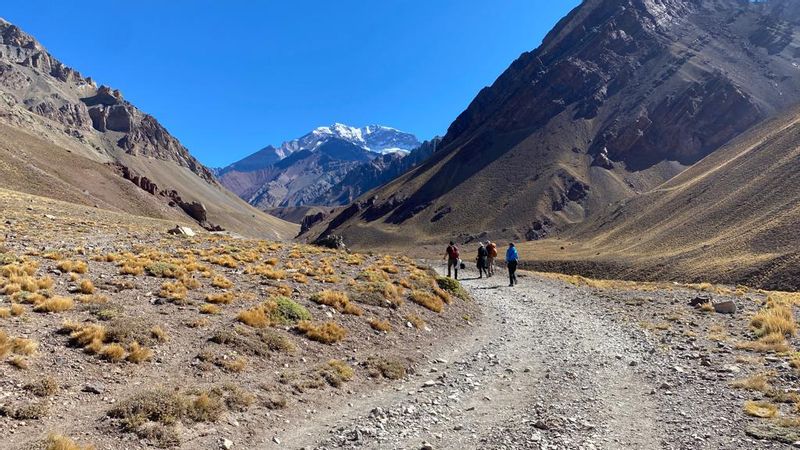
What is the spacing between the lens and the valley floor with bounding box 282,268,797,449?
8414mm

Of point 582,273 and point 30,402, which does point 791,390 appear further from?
point 582,273

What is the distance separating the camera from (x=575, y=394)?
10.7 metres

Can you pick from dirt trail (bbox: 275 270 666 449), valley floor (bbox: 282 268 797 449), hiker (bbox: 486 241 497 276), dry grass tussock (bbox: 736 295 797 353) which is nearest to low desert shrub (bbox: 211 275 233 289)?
valley floor (bbox: 282 268 797 449)

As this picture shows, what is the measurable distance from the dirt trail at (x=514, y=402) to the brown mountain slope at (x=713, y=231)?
4728 centimetres

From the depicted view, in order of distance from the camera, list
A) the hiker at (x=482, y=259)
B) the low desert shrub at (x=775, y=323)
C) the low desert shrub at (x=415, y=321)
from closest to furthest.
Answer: the low desert shrub at (x=775, y=323) < the low desert shrub at (x=415, y=321) < the hiker at (x=482, y=259)

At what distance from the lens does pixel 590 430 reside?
346 inches

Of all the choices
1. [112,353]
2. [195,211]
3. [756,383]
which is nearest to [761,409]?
[756,383]

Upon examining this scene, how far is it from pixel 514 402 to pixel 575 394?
5.02 feet

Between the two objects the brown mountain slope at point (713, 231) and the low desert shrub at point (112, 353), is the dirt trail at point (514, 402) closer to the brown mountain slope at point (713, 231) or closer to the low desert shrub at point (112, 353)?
the low desert shrub at point (112, 353)

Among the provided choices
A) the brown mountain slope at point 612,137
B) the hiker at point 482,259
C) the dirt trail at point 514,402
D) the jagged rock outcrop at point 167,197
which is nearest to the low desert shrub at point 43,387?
the dirt trail at point 514,402

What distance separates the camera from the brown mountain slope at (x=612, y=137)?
15212cm

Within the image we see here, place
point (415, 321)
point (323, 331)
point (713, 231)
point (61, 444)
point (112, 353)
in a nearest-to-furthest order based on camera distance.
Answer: point (61, 444), point (112, 353), point (323, 331), point (415, 321), point (713, 231)

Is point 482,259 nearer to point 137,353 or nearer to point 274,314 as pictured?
point 274,314

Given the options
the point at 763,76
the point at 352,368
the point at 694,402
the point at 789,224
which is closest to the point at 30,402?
the point at 352,368
